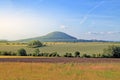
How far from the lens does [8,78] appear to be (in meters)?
17.3

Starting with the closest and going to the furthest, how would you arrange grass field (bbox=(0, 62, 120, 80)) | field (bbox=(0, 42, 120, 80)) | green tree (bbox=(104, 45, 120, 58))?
grass field (bbox=(0, 62, 120, 80))
field (bbox=(0, 42, 120, 80))
green tree (bbox=(104, 45, 120, 58))

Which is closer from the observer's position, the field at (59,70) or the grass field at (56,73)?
the grass field at (56,73)

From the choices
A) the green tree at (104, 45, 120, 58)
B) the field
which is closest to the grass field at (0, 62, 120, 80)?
the field

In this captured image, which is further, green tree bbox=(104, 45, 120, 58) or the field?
green tree bbox=(104, 45, 120, 58)

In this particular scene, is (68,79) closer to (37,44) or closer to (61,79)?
(61,79)

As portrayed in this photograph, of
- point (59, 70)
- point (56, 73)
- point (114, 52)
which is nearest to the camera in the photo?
point (56, 73)

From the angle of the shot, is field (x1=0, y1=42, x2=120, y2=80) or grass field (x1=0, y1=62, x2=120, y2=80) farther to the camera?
field (x1=0, y1=42, x2=120, y2=80)

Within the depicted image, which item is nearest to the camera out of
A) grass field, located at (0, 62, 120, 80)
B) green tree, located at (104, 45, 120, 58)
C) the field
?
grass field, located at (0, 62, 120, 80)

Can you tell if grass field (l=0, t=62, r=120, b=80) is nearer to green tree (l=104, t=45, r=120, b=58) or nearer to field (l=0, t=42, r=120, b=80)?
field (l=0, t=42, r=120, b=80)

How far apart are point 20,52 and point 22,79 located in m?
51.4

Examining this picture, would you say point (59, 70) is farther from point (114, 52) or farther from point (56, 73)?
point (114, 52)

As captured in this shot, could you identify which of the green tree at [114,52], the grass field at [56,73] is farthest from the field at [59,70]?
the green tree at [114,52]

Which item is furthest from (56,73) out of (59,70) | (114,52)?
(114,52)

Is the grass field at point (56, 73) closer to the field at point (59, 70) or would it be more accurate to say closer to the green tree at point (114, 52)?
the field at point (59, 70)
